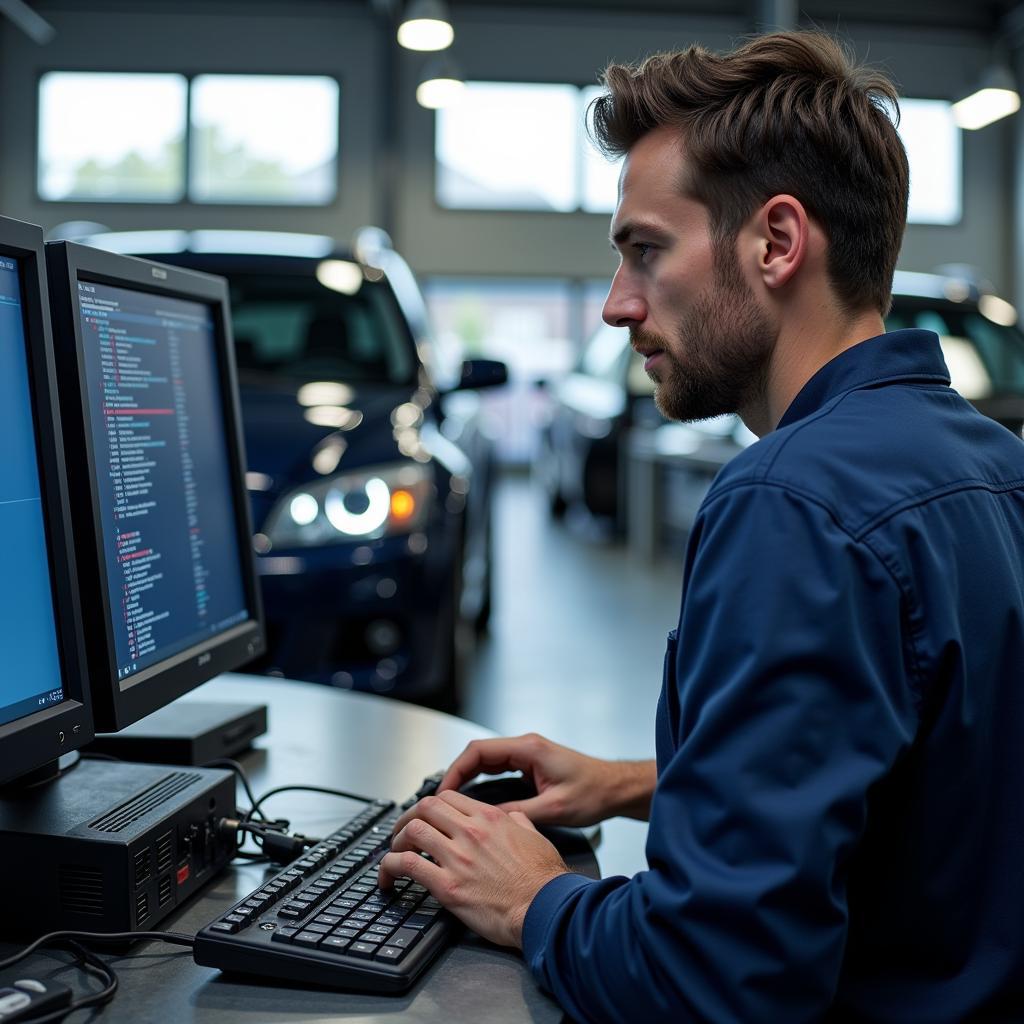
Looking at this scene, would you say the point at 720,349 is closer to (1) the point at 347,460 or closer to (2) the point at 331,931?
(2) the point at 331,931

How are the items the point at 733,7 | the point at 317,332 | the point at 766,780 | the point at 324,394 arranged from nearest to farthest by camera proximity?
the point at 766,780 → the point at 324,394 → the point at 317,332 → the point at 733,7

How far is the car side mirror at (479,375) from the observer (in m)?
3.76

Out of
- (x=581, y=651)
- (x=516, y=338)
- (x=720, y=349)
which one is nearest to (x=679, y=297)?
(x=720, y=349)

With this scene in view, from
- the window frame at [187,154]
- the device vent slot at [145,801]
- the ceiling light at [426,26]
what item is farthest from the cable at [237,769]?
Answer: the window frame at [187,154]

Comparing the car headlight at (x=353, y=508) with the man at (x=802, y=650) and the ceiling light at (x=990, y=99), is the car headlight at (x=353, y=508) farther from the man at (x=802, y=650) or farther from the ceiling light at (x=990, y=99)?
the ceiling light at (x=990, y=99)

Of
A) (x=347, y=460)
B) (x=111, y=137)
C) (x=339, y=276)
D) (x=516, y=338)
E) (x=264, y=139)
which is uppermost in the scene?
(x=111, y=137)

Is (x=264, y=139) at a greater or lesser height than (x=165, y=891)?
greater

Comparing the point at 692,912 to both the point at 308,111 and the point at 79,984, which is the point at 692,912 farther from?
the point at 308,111

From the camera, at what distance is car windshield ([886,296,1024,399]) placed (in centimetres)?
590

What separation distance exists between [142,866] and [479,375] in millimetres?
2935

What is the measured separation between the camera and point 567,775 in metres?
1.23

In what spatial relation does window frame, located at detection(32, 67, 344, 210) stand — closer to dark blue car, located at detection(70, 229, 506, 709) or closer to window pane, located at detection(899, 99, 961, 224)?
window pane, located at detection(899, 99, 961, 224)

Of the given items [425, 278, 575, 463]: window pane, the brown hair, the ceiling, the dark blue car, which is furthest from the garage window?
the brown hair

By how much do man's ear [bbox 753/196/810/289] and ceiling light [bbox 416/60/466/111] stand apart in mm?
8018
